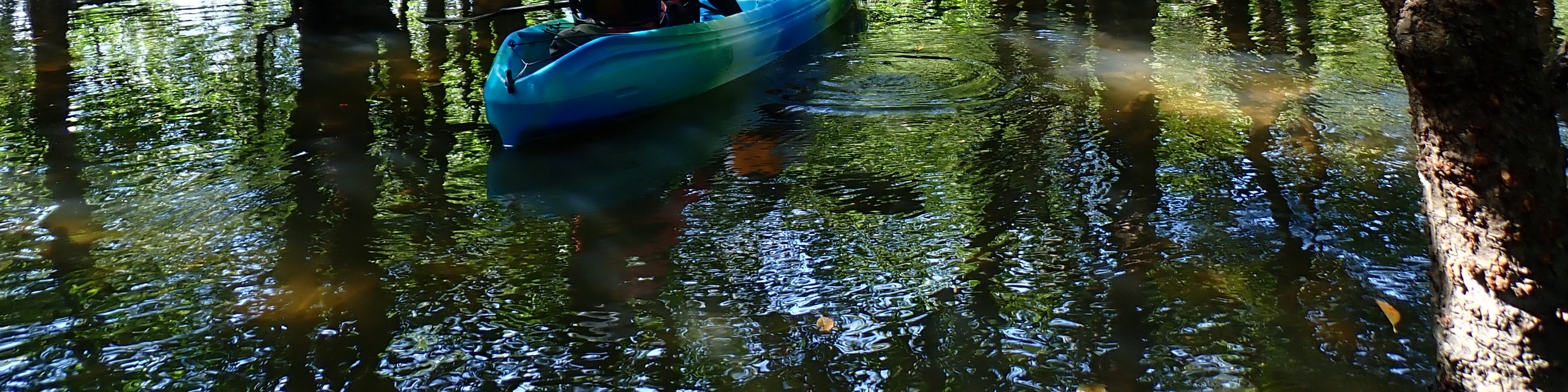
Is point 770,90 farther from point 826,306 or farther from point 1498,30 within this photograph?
point 1498,30

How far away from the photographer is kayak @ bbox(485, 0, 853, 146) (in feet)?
19.5

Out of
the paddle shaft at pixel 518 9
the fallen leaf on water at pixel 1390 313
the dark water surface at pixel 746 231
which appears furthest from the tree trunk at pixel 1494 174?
the paddle shaft at pixel 518 9

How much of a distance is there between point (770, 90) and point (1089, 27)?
3.43 meters

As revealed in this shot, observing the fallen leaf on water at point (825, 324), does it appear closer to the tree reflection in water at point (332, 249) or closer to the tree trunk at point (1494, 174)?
the tree reflection in water at point (332, 249)

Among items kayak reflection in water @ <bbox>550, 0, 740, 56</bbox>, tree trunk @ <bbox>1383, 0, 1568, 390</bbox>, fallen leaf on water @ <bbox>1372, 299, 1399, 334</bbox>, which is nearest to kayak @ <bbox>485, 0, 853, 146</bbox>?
kayak reflection in water @ <bbox>550, 0, 740, 56</bbox>

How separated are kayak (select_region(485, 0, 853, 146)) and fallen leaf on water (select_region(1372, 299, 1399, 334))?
4096mm

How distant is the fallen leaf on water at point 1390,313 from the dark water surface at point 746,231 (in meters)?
0.03

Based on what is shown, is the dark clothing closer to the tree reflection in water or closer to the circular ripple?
the circular ripple

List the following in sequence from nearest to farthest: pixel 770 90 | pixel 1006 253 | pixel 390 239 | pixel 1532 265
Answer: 1. pixel 1532 265
2. pixel 1006 253
3. pixel 390 239
4. pixel 770 90

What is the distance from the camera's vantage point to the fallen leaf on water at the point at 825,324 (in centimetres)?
365

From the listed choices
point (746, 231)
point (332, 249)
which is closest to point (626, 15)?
point (746, 231)

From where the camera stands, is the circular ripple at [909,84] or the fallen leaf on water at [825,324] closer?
the fallen leaf on water at [825,324]

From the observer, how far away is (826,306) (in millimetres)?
3836

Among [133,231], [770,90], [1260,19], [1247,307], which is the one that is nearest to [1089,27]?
[1260,19]
